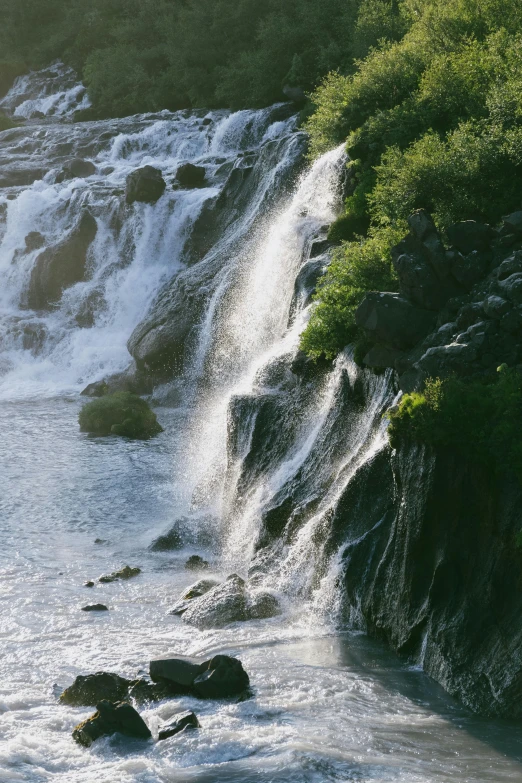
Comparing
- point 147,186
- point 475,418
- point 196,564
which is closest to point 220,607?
point 196,564

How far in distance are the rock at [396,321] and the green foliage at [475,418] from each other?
2.08 metres

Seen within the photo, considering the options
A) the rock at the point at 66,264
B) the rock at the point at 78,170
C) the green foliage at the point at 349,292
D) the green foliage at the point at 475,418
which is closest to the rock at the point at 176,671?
the green foliage at the point at 475,418

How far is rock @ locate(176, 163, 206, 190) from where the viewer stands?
45.8 meters

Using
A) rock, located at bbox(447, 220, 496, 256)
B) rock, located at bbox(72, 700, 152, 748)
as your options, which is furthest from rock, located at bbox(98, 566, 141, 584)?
rock, located at bbox(447, 220, 496, 256)

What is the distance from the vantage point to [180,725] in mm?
12102

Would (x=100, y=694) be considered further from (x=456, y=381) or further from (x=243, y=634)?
(x=456, y=381)

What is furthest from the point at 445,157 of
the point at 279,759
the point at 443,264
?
the point at 279,759

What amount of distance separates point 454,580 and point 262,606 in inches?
189

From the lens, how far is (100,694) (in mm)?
13305

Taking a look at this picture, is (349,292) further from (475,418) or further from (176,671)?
(176,671)

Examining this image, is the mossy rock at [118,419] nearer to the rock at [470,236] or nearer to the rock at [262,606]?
the rock at [262,606]

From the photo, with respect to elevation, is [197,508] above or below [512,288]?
below

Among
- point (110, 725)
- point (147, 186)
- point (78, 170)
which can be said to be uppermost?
point (78, 170)

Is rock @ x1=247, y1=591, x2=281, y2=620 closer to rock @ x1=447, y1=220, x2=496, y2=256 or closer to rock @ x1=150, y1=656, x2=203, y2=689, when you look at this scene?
rock @ x1=150, y1=656, x2=203, y2=689
